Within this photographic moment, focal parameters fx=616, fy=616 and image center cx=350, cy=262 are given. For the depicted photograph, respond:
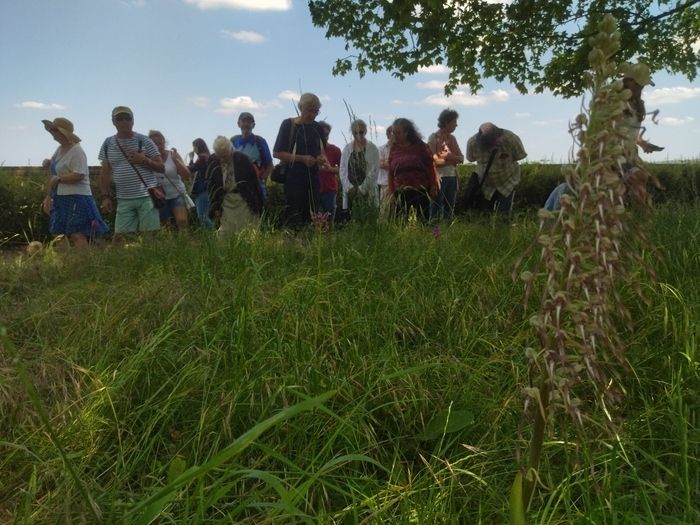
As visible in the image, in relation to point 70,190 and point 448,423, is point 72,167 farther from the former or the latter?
point 448,423

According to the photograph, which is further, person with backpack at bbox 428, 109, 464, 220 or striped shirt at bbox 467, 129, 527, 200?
person with backpack at bbox 428, 109, 464, 220

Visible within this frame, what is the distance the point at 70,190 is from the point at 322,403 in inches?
205

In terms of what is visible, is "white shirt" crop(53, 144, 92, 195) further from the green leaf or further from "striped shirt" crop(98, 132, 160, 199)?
the green leaf

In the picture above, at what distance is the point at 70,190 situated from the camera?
21.2 ft

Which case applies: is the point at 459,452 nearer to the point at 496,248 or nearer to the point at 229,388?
the point at 229,388

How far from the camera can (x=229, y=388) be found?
2475 mm

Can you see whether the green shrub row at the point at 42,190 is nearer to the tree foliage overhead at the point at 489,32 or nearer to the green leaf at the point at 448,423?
the tree foliage overhead at the point at 489,32

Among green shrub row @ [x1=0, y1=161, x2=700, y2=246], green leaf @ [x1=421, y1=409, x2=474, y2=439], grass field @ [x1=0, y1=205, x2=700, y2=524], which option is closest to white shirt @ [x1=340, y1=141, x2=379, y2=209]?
green shrub row @ [x1=0, y1=161, x2=700, y2=246]

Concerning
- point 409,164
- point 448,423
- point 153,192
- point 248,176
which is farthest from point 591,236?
point 153,192

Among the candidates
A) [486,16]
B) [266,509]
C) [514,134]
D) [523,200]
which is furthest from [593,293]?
[523,200]

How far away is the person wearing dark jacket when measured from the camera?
6937mm

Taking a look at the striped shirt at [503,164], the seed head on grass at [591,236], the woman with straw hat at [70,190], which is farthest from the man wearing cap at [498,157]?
the seed head on grass at [591,236]

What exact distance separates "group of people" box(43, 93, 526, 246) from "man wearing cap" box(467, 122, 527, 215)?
12 mm

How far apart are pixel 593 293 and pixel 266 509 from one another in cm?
121
